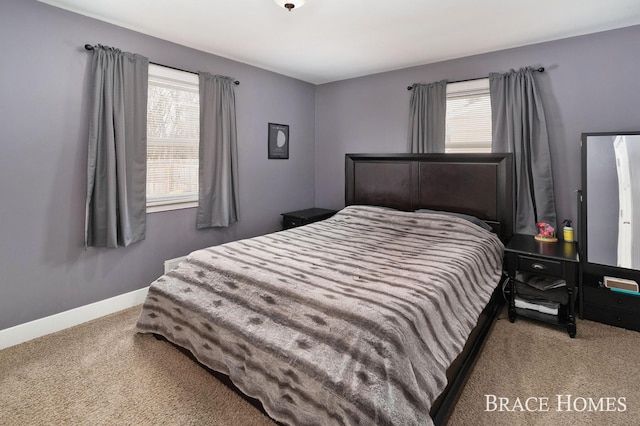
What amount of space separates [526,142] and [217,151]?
3.02m

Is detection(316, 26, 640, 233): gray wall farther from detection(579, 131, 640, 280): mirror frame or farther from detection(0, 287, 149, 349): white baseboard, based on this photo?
detection(0, 287, 149, 349): white baseboard

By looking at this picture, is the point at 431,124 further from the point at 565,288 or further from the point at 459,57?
the point at 565,288

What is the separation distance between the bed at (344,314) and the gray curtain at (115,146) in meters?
0.84

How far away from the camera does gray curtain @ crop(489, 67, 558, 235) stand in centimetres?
302

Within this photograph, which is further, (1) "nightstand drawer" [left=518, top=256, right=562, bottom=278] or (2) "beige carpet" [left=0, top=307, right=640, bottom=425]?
(1) "nightstand drawer" [left=518, top=256, right=562, bottom=278]

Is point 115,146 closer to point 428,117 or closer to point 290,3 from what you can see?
point 290,3

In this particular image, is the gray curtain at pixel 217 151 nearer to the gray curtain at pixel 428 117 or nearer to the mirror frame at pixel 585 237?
the gray curtain at pixel 428 117

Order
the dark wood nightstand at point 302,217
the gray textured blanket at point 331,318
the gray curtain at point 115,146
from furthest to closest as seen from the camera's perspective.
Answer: the dark wood nightstand at point 302,217 < the gray curtain at point 115,146 < the gray textured blanket at point 331,318

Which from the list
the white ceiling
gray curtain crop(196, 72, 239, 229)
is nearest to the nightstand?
the white ceiling

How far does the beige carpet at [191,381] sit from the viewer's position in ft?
5.57

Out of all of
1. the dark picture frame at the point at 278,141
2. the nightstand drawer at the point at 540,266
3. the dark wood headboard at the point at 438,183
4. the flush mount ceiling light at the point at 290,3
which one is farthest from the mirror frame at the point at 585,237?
the dark picture frame at the point at 278,141

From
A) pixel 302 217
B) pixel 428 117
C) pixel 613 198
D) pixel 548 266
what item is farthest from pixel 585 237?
pixel 302 217

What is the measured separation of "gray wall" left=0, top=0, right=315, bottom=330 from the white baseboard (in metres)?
0.05

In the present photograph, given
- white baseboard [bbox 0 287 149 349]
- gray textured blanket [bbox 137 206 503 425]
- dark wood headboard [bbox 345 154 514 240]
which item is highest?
dark wood headboard [bbox 345 154 514 240]
